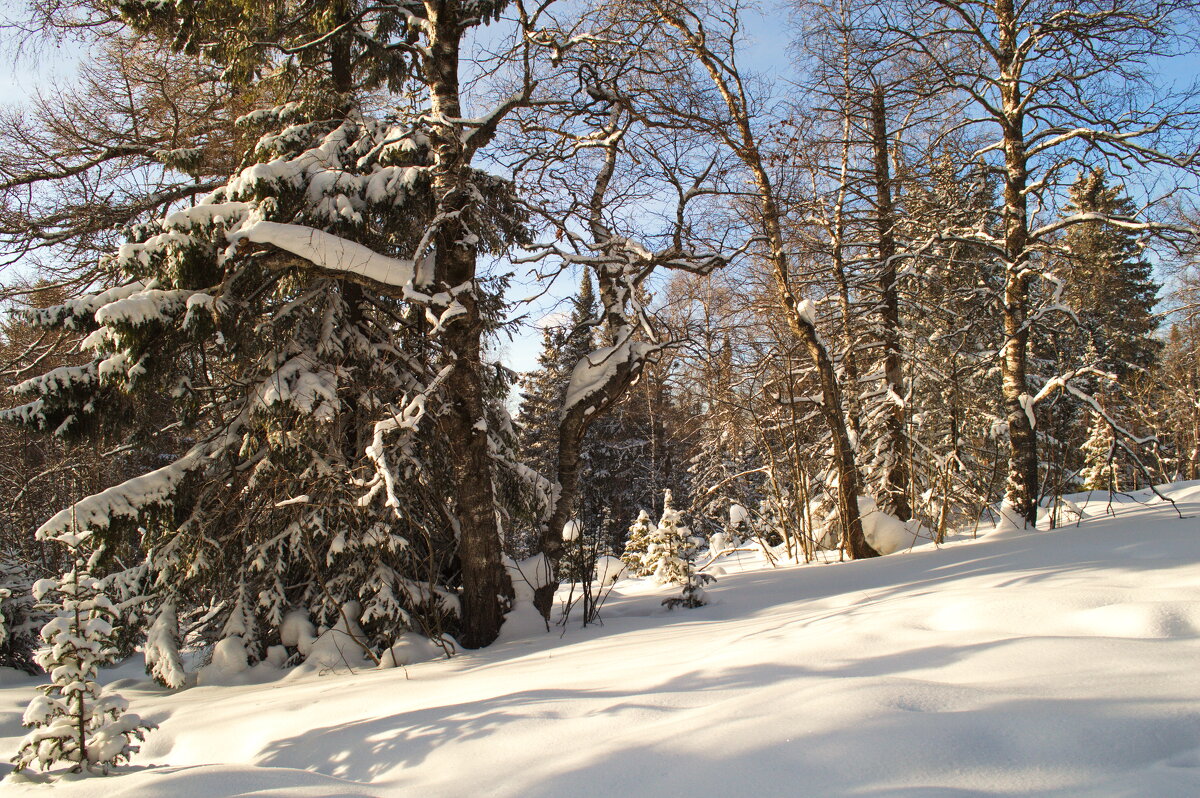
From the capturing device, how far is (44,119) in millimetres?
7789

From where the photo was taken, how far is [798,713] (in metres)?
2.26

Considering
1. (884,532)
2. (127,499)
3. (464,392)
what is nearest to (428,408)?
(464,392)

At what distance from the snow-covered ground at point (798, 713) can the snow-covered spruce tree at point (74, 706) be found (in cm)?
20

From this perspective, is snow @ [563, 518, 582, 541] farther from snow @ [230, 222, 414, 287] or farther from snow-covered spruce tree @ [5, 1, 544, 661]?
snow @ [230, 222, 414, 287]

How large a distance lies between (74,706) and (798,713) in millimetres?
2905

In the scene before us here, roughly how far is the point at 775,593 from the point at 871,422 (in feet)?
22.4

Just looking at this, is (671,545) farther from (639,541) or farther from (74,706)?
(74,706)

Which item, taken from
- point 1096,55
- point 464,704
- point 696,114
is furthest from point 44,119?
point 1096,55

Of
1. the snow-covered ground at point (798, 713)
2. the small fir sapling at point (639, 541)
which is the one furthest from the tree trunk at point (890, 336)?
the snow-covered ground at point (798, 713)

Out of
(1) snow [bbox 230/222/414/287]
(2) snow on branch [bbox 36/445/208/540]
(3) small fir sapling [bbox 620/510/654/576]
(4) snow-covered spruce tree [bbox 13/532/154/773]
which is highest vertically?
(1) snow [bbox 230/222/414/287]

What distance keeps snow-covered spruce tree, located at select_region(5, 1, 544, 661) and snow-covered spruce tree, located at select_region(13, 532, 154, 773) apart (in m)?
2.16

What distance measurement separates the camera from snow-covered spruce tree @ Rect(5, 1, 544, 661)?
5.51 m

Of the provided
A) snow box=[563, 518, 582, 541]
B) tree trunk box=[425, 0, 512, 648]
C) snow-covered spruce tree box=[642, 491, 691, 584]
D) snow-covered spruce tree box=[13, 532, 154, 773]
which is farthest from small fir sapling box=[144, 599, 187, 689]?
snow-covered spruce tree box=[642, 491, 691, 584]

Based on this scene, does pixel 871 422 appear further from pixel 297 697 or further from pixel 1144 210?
pixel 297 697
